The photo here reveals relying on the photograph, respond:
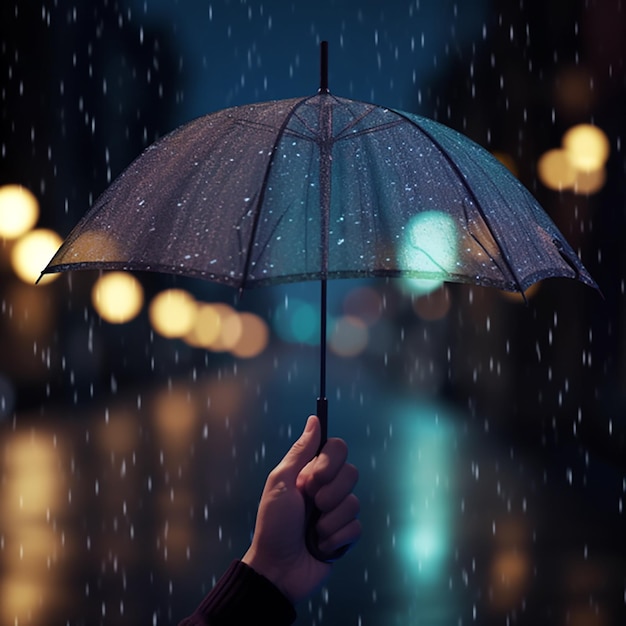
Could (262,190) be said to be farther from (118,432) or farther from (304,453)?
(118,432)

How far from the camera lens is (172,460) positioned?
32.1ft

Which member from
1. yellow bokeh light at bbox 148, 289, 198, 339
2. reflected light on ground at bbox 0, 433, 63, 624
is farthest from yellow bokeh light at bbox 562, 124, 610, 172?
yellow bokeh light at bbox 148, 289, 198, 339

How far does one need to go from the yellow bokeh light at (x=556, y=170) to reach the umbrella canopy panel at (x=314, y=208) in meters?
9.96

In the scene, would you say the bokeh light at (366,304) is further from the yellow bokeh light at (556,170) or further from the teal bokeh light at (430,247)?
the teal bokeh light at (430,247)

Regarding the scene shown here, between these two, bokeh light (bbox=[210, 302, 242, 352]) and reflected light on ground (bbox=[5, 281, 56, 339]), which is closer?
reflected light on ground (bbox=[5, 281, 56, 339])

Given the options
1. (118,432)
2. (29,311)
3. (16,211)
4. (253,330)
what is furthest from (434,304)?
(253,330)

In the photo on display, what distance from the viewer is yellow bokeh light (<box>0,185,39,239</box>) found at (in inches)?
666

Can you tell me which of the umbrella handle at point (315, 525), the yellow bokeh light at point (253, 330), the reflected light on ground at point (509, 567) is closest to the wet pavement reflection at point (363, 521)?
the reflected light on ground at point (509, 567)

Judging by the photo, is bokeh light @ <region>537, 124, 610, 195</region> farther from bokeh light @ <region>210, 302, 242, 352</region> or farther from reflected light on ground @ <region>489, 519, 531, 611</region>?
bokeh light @ <region>210, 302, 242, 352</region>

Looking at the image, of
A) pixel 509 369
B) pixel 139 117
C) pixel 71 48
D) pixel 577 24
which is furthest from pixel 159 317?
pixel 577 24

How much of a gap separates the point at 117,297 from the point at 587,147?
16.5 meters

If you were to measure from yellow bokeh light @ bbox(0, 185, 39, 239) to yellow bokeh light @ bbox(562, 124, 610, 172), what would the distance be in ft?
35.4

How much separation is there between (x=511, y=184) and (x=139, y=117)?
87.2 feet

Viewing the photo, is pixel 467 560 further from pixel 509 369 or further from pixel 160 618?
pixel 509 369
